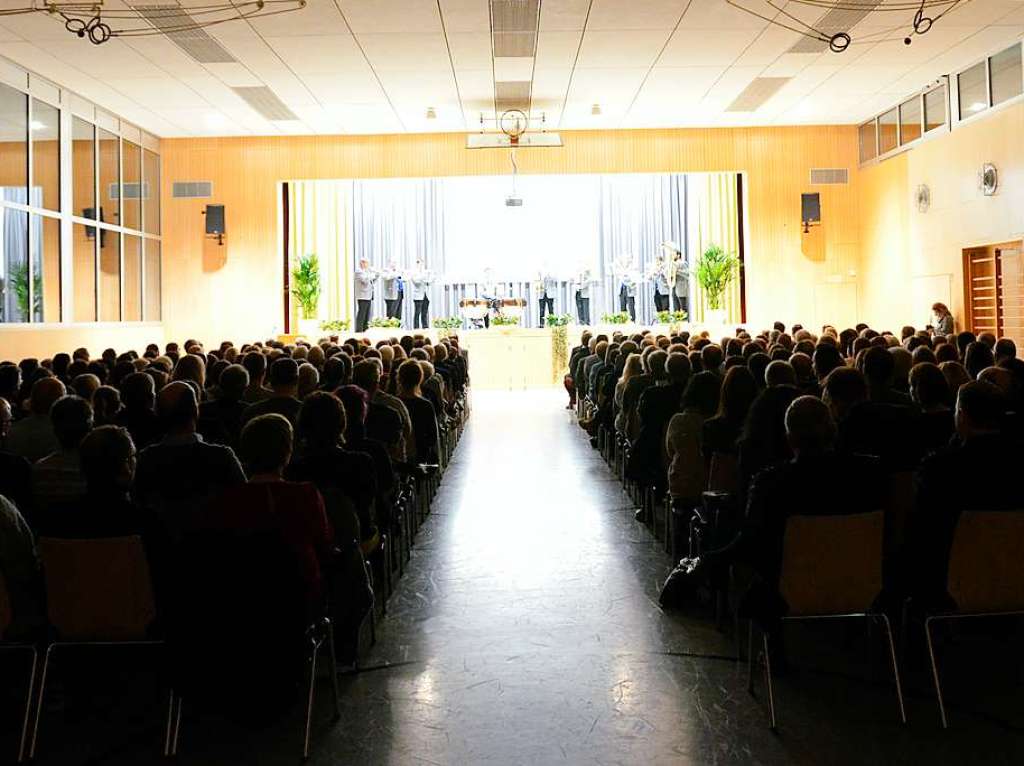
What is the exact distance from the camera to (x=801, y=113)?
18.2 meters

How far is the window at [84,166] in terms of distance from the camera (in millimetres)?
16234

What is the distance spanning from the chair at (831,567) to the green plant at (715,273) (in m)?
16.5

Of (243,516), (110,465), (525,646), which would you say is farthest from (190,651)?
(525,646)

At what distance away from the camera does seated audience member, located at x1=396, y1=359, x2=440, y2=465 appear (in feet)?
23.9

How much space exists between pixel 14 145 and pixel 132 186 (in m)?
4.08

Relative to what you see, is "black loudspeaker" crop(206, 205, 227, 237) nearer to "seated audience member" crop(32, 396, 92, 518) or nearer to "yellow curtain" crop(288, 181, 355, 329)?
"yellow curtain" crop(288, 181, 355, 329)

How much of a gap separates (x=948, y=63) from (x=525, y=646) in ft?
42.6

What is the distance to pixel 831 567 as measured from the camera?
12.0 ft

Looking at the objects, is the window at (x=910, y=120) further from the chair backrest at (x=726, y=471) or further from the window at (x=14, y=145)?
the chair backrest at (x=726, y=471)

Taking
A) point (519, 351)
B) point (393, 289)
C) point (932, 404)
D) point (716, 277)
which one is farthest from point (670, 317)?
point (932, 404)

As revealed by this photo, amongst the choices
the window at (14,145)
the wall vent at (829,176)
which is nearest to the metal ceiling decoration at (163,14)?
the window at (14,145)

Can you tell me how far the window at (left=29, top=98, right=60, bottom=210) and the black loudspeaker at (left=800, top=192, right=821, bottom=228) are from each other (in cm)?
1262

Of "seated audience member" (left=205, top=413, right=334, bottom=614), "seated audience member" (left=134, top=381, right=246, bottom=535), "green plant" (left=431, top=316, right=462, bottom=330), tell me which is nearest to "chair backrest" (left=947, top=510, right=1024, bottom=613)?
"seated audience member" (left=205, top=413, right=334, bottom=614)

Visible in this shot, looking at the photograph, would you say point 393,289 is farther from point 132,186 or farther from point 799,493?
point 799,493
